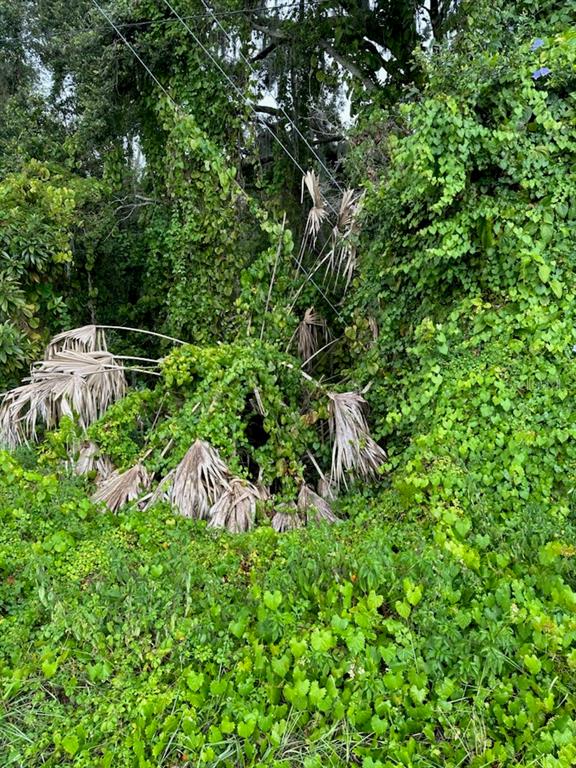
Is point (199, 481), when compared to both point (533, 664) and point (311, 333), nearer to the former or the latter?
point (533, 664)

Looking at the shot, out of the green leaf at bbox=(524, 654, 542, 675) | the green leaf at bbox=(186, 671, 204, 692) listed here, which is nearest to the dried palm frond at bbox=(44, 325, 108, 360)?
the green leaf at bbox=(186, 671, 204, 692)

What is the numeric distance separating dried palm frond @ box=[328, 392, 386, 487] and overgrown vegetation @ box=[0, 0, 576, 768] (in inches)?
1.1

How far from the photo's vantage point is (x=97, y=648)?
105 inches

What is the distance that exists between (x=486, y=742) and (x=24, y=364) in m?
5.70

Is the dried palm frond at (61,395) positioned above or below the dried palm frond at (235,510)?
above

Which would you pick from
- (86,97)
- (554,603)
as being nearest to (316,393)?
(554,603)

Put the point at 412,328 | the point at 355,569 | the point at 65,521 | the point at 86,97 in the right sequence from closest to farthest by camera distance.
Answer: the point at 355,569
the point at 65,521
the point at 412,328
the point at 86,97

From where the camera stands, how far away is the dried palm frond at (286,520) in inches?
165

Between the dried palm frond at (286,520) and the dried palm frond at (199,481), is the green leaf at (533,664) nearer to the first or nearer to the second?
the dried palm frond at (286,520)

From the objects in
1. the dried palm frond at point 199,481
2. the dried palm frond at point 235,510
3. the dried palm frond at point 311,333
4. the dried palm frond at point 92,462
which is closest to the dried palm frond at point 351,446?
the dried palm frond at point 235,510

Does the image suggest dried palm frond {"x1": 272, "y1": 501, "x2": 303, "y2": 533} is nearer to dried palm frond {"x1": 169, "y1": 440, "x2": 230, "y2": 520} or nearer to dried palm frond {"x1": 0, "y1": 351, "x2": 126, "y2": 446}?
dried palm frond {"x1": 169, "y1": 440, "x2": 230, "y2": 520}

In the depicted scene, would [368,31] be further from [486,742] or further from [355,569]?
[486,742]

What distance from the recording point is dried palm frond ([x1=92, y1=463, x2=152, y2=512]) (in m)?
4.28

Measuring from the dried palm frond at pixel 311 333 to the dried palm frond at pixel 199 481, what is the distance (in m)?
2.38
